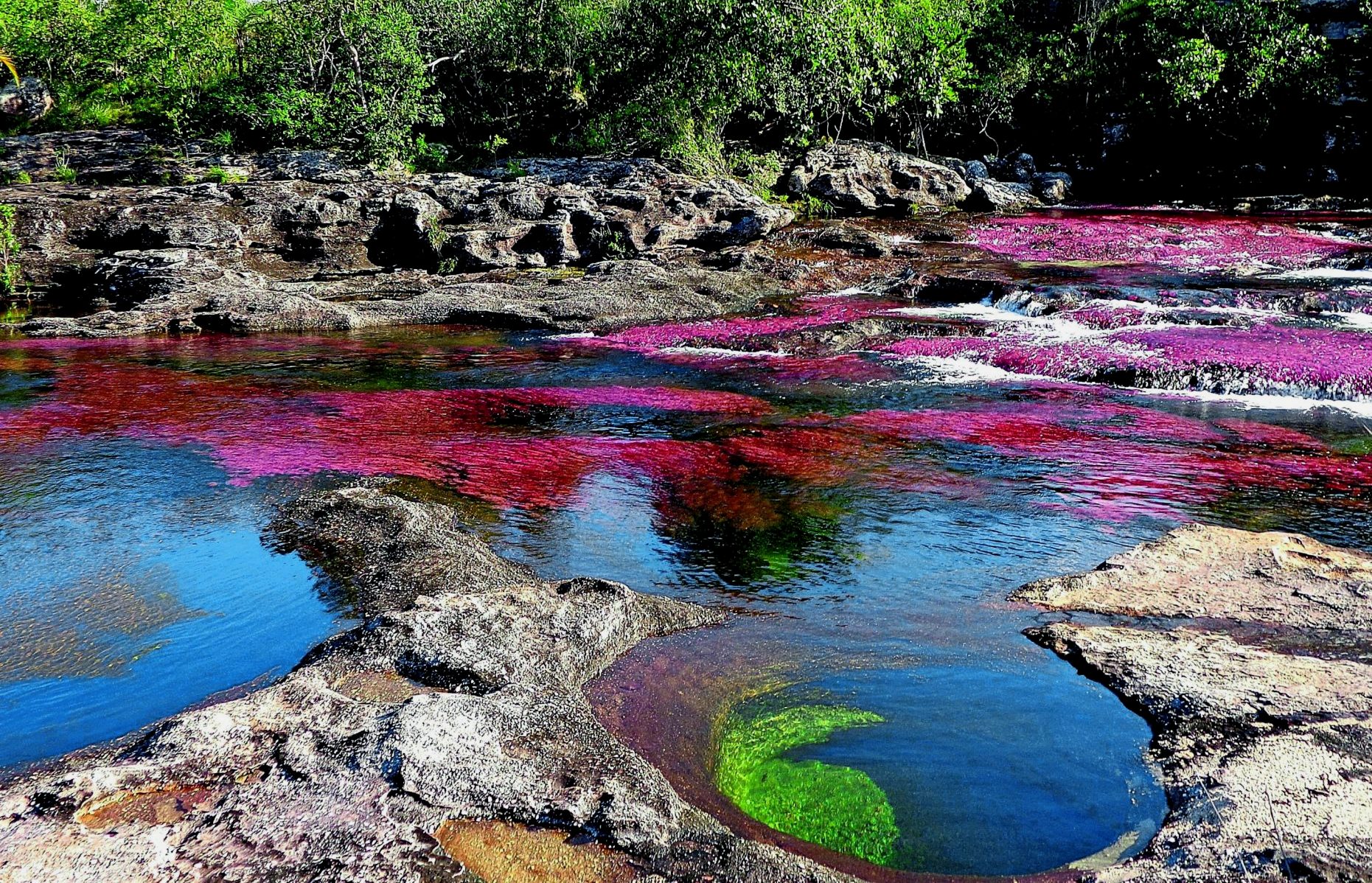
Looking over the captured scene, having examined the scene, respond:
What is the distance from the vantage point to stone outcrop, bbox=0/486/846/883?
457cm

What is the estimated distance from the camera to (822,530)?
33.0 feet

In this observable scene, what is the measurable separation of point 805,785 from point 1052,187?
4485 cm

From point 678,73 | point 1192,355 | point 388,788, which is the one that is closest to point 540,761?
point 388,788

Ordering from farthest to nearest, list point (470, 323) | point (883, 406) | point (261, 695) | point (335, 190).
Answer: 1. point (335, 190)
2. point (470, 323)
3. point (883, 406)
4. point (261, 695)

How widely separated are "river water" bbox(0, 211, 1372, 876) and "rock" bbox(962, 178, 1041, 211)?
1897cm

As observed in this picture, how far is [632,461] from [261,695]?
7.06m

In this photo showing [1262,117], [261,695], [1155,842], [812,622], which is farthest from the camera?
[1262,117]

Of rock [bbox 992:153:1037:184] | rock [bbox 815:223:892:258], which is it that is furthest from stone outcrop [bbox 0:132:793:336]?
rock [bbox 992:153:1037:184]

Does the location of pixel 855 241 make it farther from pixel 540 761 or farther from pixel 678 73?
pixel 540 761

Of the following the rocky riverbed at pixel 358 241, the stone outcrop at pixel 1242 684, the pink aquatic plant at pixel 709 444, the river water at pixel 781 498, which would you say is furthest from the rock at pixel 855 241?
the stone outcrop at pixel 1242 684

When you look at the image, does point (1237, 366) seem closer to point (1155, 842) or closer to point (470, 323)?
point (1155, 842)

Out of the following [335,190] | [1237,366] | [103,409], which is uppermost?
[335,190]

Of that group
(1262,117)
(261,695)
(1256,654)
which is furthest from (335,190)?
(1262,117)

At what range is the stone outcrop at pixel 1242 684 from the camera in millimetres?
4656
